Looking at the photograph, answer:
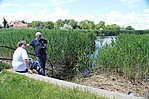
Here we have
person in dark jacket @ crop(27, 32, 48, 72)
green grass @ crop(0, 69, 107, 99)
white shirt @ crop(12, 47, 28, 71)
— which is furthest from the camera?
person in dark jacket @ crop(27, 32, 48, 72)

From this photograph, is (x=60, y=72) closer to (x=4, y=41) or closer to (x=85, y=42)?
(x=85, y=42)

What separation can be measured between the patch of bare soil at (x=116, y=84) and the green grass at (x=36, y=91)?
6.51 ft

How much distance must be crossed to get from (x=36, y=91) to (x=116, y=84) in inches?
106

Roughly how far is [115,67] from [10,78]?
10.3 feet

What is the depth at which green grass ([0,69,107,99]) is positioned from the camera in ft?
12.1

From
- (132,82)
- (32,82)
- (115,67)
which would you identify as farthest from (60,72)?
(32,82)

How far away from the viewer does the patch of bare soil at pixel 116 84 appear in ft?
18.1

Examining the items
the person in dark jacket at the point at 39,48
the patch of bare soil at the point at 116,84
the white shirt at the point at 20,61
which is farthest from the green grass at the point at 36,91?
the patch of bare soil at the point at 116,84

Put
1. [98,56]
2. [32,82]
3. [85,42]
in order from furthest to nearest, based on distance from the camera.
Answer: [85,42] → [98,56] → [32,82]

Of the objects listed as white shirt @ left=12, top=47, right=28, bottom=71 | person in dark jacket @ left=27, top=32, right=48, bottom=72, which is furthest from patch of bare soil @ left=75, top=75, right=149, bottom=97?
white shirt @ left=12, top=47, right=28, bottom=71

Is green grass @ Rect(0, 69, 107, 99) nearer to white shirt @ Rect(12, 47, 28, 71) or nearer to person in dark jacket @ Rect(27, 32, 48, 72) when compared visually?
white shirt @ Rect(12, 47, 28, 71)

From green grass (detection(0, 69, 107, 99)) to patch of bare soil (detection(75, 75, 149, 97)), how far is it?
6.51ft

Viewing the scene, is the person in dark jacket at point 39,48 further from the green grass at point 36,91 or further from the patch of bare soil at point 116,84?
the green grass at point 36,91

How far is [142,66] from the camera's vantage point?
6098 millimetres
